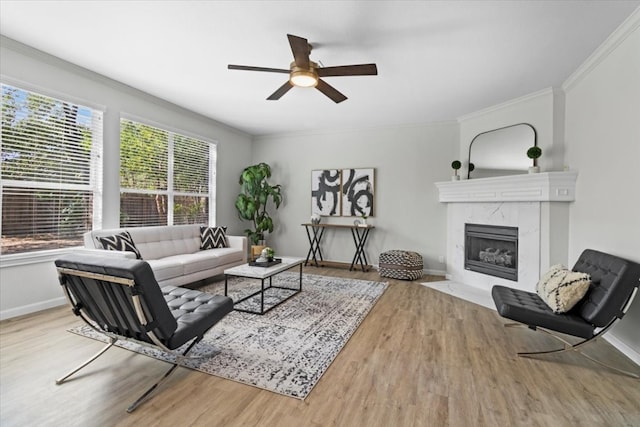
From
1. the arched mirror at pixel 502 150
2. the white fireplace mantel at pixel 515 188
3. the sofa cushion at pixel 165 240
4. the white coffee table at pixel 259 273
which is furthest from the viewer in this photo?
the arched mirror at pixel 502 150

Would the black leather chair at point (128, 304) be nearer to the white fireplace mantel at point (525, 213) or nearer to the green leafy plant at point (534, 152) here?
the white fireplace mantel at point (525, 213)

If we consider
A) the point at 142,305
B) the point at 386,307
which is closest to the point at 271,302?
the point at 386,307

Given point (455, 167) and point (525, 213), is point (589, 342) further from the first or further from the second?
point (455, 167)

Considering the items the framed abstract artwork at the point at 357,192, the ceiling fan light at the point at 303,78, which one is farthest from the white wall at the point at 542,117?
the ceiling fan light at the point at 303,78

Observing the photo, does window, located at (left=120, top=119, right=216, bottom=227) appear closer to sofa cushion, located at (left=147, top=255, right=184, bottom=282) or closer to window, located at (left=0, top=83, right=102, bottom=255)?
window, located at (left=0, top=83, right=102, bottom=255)

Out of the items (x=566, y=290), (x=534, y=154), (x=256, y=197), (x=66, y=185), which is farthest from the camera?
(x=256, y=197)

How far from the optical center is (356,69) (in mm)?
2545

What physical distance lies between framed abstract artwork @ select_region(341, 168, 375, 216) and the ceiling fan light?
9.79ft

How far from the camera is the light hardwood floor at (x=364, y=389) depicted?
5.26 ft

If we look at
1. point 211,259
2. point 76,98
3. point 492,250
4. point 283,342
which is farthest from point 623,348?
point 76,98

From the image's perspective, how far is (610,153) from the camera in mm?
2705

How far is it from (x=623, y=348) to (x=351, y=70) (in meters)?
3.30

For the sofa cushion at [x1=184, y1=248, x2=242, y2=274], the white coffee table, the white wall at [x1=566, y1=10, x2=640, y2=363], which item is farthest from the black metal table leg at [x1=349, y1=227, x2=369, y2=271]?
the white wall at [x1=566, y1=10, x2=640, y2=363]

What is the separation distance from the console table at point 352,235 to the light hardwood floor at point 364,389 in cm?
285
